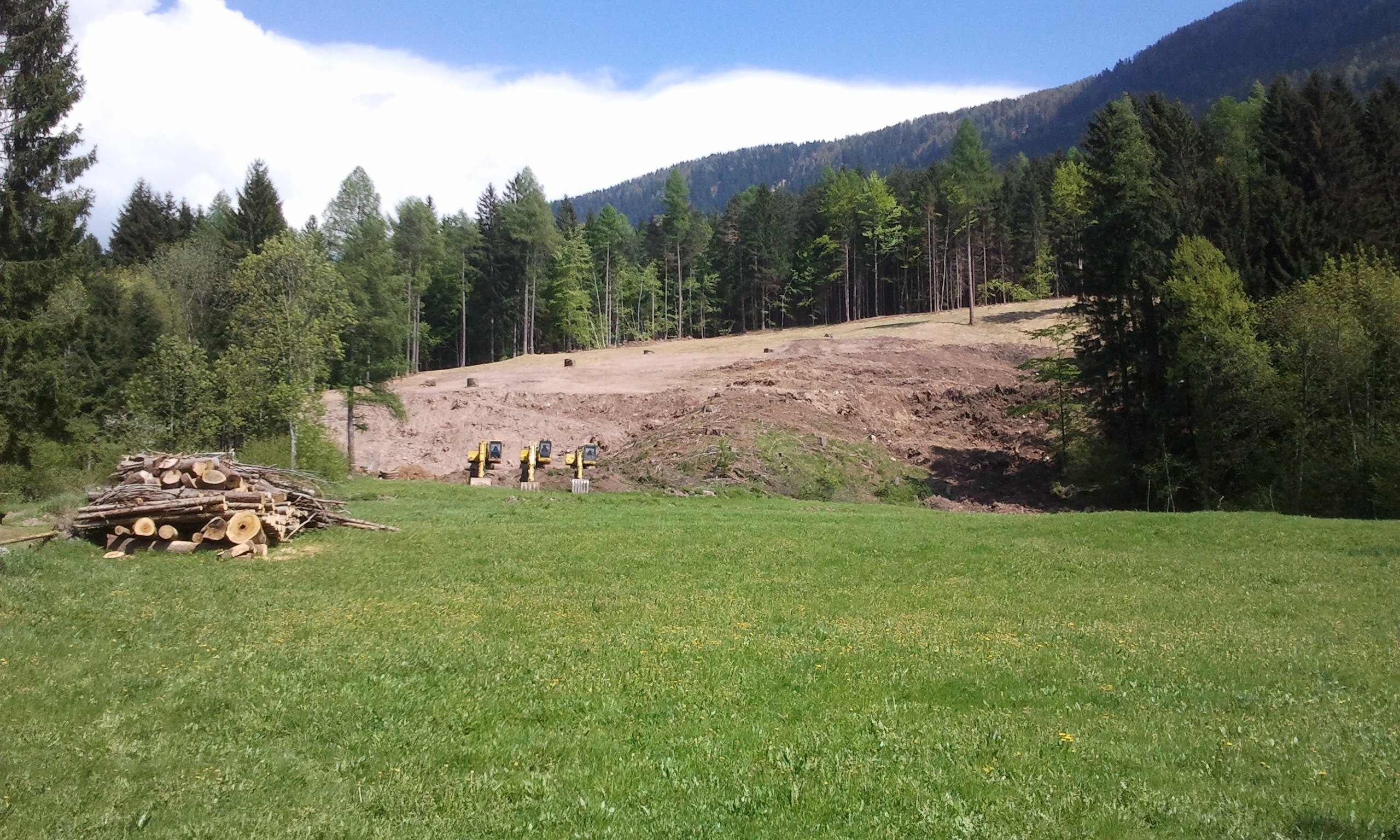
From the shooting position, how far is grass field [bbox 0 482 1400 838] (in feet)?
21.5

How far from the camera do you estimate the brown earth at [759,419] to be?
42.4 m

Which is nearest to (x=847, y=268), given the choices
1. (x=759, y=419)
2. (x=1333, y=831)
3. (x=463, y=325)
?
(x=463, y=325)

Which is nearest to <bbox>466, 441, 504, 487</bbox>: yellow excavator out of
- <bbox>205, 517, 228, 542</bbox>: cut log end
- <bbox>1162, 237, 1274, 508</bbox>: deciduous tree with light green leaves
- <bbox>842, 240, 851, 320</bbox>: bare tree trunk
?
<bbox>205, 517, 228, 542</bbox>: cut log end

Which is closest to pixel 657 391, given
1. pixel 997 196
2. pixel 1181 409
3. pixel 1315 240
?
pixel 1181 409

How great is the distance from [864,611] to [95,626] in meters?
11.6

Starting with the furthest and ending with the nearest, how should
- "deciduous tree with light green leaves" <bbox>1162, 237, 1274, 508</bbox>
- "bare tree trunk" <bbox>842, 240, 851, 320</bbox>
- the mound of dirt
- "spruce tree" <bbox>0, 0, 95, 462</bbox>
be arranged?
"bare tree trunk" <bbox>842, 240, 851, 320</bbox> → the mound of dirt → "deciduous tree with light green leaves" <bbox>1162, 237, 1274, 508</bbox> → "spruce tree" <bbox>0, 0, 95, 462</bbox>

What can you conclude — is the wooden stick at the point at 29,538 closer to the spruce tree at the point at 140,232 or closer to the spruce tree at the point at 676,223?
the spruce tree at the point at 140,232

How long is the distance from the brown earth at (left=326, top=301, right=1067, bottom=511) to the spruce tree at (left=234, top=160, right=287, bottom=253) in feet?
48.9

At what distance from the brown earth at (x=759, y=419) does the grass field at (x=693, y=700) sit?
23.2 metres

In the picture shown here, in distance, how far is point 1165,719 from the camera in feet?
28.6

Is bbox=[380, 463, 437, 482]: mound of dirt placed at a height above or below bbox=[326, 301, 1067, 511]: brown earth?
below

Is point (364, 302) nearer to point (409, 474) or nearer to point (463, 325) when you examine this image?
point (409, 474)

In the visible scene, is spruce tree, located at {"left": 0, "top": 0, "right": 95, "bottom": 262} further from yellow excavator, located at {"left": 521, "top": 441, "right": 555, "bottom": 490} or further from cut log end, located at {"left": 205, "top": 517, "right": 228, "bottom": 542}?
yellow excavator, located at {"left": 521, "top": 441, "right": 555, "bottom": 490}

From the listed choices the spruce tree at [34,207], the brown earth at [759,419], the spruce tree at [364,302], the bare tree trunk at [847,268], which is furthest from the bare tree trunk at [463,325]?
the spruce tree at [34,207]
